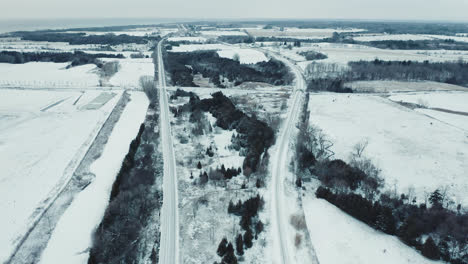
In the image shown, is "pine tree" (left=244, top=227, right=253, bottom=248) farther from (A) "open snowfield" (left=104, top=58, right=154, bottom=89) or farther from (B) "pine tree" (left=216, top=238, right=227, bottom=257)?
(A) "open snowfield" (left=104, top=58, right=154, bottom=89)

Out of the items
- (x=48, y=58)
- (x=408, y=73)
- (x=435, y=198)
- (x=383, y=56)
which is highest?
(x=383, y=56)

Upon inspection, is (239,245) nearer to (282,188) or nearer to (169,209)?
(169,209)

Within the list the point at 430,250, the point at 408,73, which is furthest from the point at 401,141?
the point at 408,73

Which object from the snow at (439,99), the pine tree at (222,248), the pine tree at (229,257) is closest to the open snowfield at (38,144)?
the pine tree at (222,248)

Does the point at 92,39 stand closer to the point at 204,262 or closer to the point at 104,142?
the point at 104,142

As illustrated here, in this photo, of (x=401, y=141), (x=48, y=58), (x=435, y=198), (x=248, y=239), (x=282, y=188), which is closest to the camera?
(x=248, y=239)

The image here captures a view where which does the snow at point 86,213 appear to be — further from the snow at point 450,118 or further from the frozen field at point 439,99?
the frozen field at point 439,99
